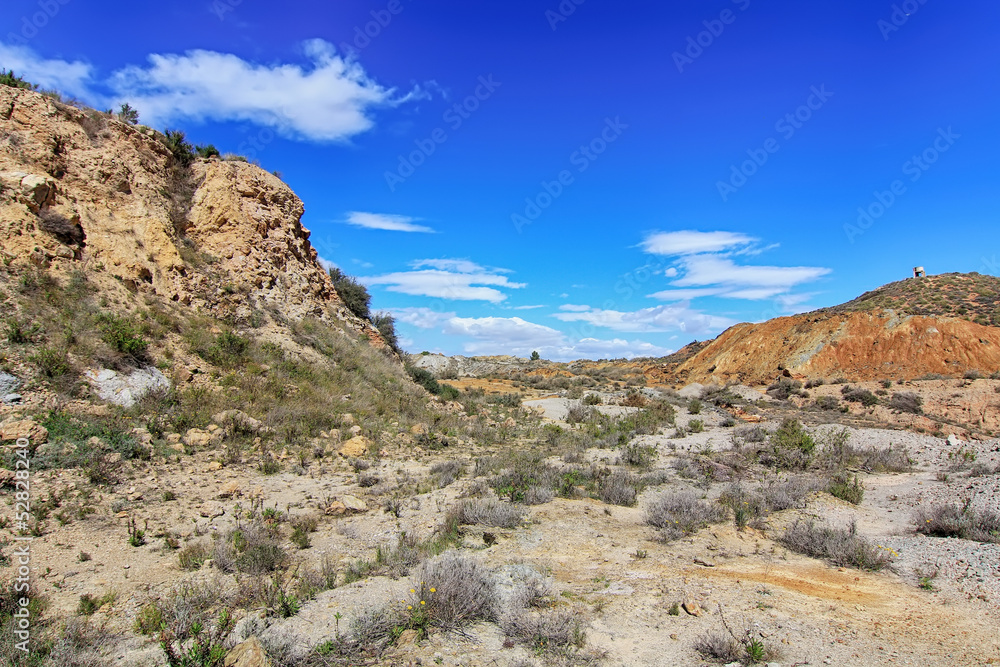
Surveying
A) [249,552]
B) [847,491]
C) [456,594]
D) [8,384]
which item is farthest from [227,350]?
[847,491]

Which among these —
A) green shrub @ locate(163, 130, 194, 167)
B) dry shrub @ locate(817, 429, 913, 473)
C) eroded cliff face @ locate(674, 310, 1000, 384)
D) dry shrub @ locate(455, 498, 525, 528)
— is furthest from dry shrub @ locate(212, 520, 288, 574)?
eroded cliff face @ locate(674, 310, 1000, 384)

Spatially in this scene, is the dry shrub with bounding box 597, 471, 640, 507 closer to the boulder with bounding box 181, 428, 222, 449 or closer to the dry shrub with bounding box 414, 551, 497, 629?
the dry shrub with bounding box 414, 551, 497, 629

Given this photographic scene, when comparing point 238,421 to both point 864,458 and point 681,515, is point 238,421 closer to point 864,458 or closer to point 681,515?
point 681,515

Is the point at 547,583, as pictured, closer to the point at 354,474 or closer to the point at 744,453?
the point at 354,474

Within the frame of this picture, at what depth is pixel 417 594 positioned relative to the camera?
15.2ft

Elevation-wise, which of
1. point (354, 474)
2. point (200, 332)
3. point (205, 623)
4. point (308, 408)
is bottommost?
point (205, 623)

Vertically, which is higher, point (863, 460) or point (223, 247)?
point (223, 247)

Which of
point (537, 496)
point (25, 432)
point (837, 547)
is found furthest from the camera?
point (537, 496)

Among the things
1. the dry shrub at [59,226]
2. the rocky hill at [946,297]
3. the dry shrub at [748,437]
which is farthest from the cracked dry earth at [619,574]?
the rocky hill at [946,297]

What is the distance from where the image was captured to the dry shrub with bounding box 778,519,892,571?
544cm

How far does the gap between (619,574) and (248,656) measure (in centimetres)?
370

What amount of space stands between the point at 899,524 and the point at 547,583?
17.9 feet

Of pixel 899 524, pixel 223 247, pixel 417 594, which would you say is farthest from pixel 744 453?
pixel 223 247

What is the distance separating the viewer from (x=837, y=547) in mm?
5672
